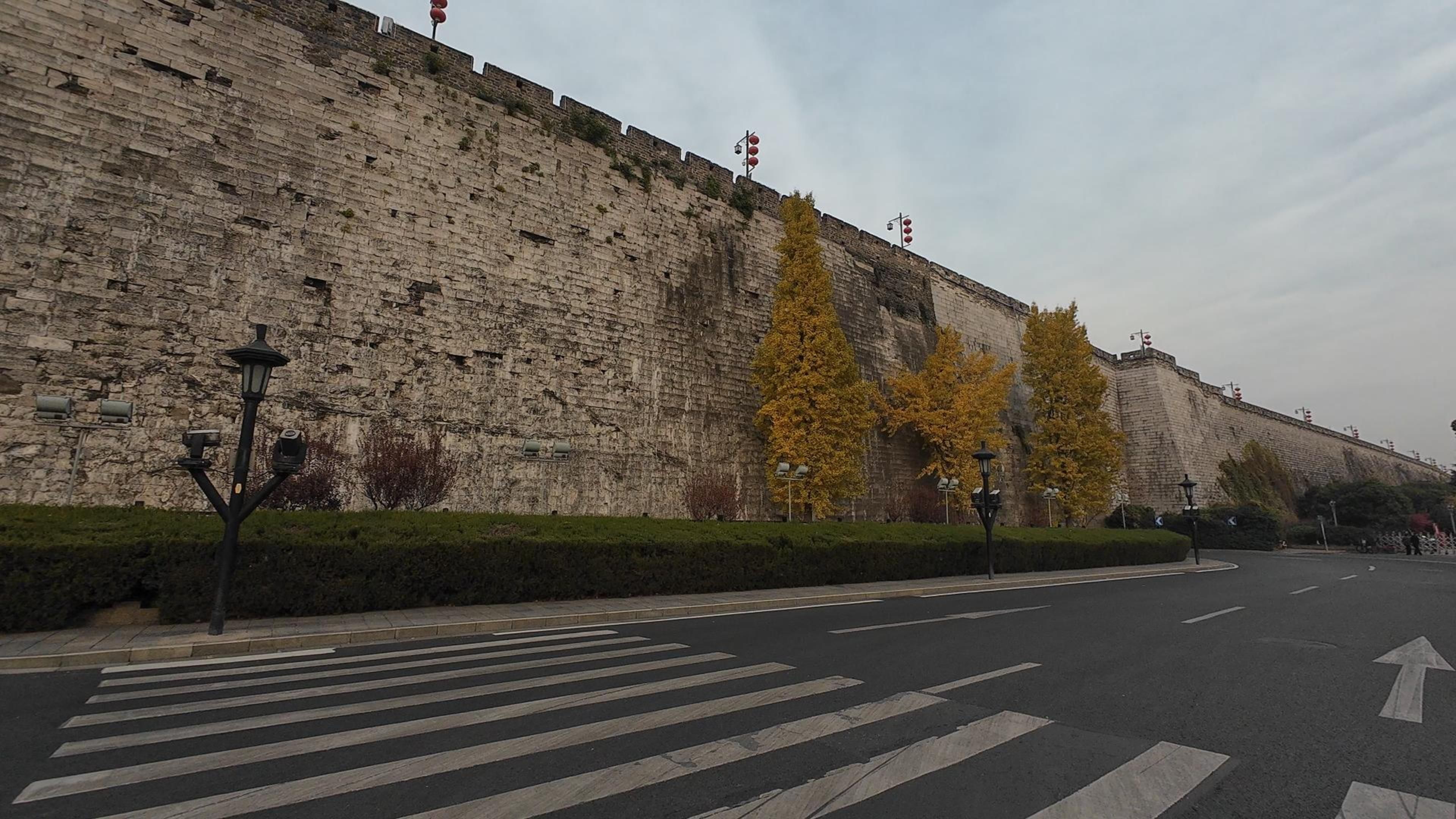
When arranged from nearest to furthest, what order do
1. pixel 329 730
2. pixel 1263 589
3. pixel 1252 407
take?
pixel 329 730, pixel 1263 589, pixel 1252 407

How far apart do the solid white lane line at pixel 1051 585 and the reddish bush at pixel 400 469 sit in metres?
10.8

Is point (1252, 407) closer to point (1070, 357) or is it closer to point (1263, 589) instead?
point (1070, 357)

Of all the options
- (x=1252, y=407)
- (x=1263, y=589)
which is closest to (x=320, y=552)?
(x=1263, y=589)

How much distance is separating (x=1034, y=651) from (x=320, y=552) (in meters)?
9.43

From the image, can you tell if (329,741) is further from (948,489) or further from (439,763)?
(948,489)

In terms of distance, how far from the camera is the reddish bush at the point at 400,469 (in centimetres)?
1320

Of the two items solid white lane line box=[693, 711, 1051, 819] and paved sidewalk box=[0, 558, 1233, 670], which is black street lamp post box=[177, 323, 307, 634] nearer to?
paved sidewalk box=[0, 558, 1233, 670]

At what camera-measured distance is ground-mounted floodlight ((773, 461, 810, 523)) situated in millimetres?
18562

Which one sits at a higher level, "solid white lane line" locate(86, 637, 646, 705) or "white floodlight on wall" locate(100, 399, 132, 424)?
"white floodlight on wall" locate(100, 399, 132, 424)

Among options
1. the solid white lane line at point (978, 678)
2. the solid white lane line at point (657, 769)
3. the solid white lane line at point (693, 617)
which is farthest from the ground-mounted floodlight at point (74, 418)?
the solid white lane line at point (978, 678)

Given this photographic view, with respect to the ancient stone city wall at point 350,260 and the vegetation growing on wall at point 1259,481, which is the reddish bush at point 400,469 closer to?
the ancient stone city wall at point 350,260

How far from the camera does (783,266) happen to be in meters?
22.5

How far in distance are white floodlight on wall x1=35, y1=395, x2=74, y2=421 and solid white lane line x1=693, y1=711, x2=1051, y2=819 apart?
1349cm

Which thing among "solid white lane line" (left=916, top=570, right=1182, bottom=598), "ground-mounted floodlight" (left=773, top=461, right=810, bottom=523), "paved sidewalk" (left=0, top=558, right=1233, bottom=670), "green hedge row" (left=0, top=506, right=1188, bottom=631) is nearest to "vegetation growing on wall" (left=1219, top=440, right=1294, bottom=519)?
"solid white lane line" (left=916, top=570, right=1182, bottom=598)
